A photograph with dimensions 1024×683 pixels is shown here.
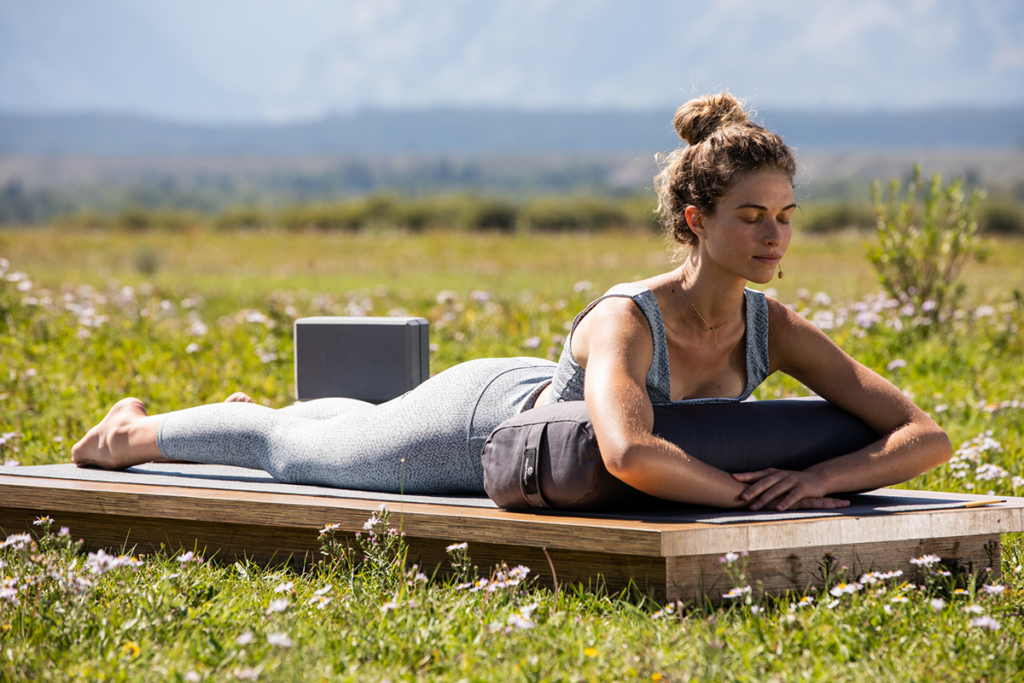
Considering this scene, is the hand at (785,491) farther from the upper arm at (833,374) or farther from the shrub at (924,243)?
the shrub at (924,243)

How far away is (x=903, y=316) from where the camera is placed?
23.8ft

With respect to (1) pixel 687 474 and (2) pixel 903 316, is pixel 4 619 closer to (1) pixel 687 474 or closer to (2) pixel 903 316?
(1) pixel 687 474

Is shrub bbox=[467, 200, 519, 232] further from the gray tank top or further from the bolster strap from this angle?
the bolster strap

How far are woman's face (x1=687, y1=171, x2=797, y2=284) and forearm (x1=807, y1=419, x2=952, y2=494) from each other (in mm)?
577

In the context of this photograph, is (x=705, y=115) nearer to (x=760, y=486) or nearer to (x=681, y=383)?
(x=681, y=383)

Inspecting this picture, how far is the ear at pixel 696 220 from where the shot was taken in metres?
3.01

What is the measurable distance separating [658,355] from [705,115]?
72cm

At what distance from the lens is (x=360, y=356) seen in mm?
4809

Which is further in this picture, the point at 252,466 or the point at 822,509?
the point at 252,466

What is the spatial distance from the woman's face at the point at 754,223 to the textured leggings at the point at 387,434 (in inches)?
32.0

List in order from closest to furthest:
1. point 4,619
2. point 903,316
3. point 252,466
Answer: point 4,619, point 252,466, point 903,316

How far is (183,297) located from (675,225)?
11.0 meters

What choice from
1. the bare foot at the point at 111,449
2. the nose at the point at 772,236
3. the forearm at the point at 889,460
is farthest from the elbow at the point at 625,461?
the bare foot at the point at 111,449

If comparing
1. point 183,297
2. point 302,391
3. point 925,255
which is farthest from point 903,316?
point 183,297
